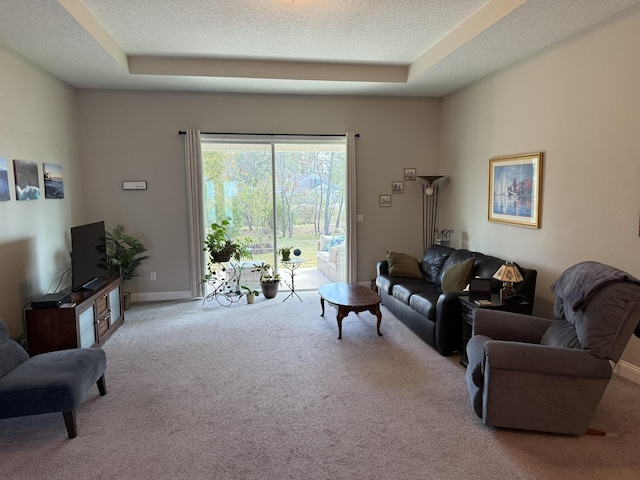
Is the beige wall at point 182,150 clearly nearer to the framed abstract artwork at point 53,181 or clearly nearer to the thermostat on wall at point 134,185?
the thermostat on wall at point 134,185

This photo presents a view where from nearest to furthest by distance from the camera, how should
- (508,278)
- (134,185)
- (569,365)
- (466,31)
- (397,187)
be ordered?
A: (569,365)
(508,278)
(466,31)
(134,185)
(397,187)

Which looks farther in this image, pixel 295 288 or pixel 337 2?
pixel 295 288

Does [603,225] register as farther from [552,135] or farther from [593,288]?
[593,288]

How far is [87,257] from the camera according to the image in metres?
4.25

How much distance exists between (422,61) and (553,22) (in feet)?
5.46

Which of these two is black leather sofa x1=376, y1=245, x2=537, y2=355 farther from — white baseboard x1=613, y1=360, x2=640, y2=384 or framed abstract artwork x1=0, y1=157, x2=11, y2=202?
framed abstract artwork x1=0, y1=157, x2=11, y2=202

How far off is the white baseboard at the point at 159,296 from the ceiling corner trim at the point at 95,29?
298cm

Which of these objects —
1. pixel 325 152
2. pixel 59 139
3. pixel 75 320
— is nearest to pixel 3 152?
pixel 59 139

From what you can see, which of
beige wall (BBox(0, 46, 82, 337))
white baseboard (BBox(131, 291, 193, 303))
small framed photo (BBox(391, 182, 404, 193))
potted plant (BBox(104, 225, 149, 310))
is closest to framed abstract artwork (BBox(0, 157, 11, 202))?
beige wall (BBox(0, 46, 82, 337))

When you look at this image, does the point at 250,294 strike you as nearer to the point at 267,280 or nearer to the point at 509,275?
the point at 267,280

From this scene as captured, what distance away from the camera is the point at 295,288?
20.9 feet

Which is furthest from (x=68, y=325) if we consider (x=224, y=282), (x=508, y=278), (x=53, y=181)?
(x=508, y=278)

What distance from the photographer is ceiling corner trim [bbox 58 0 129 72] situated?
10.4 feet

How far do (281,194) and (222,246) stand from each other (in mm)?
1210
